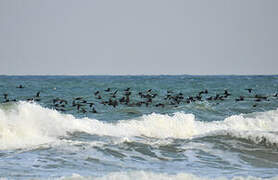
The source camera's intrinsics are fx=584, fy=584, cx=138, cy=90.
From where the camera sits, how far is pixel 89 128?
18.3m

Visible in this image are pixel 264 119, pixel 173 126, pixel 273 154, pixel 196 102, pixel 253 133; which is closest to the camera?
pixel 273 154

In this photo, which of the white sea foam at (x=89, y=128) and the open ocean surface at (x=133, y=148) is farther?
the white sea foam at (x=89, y=128)

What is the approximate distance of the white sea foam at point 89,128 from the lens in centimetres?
1538

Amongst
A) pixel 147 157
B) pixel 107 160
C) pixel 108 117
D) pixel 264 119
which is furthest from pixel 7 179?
pixel 264 119

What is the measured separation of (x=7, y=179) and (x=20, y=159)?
2027 millimetres

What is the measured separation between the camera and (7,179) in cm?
1027

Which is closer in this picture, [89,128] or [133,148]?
[133,148]

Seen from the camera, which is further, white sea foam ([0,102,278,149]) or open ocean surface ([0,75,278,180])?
white sea foam ([0,102,278,149])

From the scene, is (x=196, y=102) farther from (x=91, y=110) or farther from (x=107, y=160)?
(x=107, y=160)

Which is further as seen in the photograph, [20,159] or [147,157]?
[147,157]

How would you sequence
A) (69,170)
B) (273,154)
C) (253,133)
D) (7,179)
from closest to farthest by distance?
(7,179)
(69,170)
(273,154)
(253,133)

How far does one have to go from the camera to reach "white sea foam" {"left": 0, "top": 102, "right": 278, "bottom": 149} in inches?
605

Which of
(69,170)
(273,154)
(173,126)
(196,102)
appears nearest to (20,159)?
(69,170)

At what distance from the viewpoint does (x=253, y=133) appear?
52.8 ft
